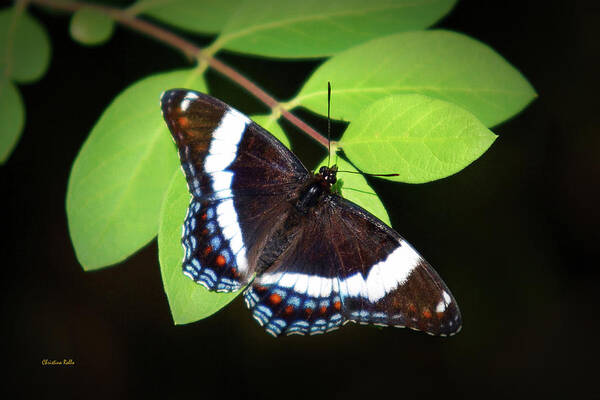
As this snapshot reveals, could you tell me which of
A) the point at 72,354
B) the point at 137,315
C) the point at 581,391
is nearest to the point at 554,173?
the point at 581,391

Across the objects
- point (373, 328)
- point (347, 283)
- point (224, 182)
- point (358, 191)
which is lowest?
point (373, 328)

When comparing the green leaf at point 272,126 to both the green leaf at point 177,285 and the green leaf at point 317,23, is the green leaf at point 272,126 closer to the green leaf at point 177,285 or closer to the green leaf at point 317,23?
the green leaf at point 317,23

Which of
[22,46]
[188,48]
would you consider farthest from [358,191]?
[22,46]

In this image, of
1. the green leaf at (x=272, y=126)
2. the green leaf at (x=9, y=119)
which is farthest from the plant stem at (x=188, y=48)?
the green leaf at (x=9, y=119)

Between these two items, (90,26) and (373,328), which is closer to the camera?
(90,26)

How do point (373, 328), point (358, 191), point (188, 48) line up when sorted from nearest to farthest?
point (358, 191), point (188, 48), point (373, 328)

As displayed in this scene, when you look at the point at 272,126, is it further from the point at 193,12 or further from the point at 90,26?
the point at 90,26
